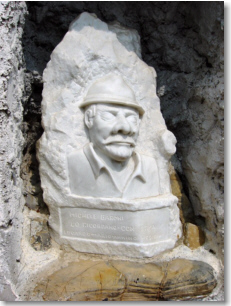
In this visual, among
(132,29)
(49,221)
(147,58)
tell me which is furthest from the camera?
(147,58)

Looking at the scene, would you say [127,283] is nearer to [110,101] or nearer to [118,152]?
[118,152]

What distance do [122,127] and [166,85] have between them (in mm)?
884

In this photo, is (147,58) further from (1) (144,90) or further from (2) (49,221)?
(2) (49,221)

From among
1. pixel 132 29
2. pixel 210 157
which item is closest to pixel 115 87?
pixel 132 29

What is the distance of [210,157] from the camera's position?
2.70 m

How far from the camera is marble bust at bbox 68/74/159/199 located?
97.6 inches

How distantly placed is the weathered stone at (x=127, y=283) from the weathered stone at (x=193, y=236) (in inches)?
11.7

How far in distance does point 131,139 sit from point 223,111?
0.67m

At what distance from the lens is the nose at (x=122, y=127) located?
8.05ft

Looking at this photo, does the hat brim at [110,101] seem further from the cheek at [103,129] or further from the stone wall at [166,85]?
the stone wall at [166,85]

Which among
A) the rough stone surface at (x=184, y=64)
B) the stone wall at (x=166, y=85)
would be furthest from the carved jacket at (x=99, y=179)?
the rough stone surface at (x=184, y=64)

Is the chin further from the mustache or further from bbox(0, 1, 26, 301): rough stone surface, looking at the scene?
bbox(0, 1, 26, 301): rough stone surface

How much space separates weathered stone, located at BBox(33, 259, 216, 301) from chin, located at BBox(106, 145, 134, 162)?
28.1 inches

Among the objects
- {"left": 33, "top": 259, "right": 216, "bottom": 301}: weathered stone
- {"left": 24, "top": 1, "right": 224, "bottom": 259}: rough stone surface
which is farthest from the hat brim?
{"left": 33, "top": 259, "right": 216, "bottom": 301}: weathered stone
